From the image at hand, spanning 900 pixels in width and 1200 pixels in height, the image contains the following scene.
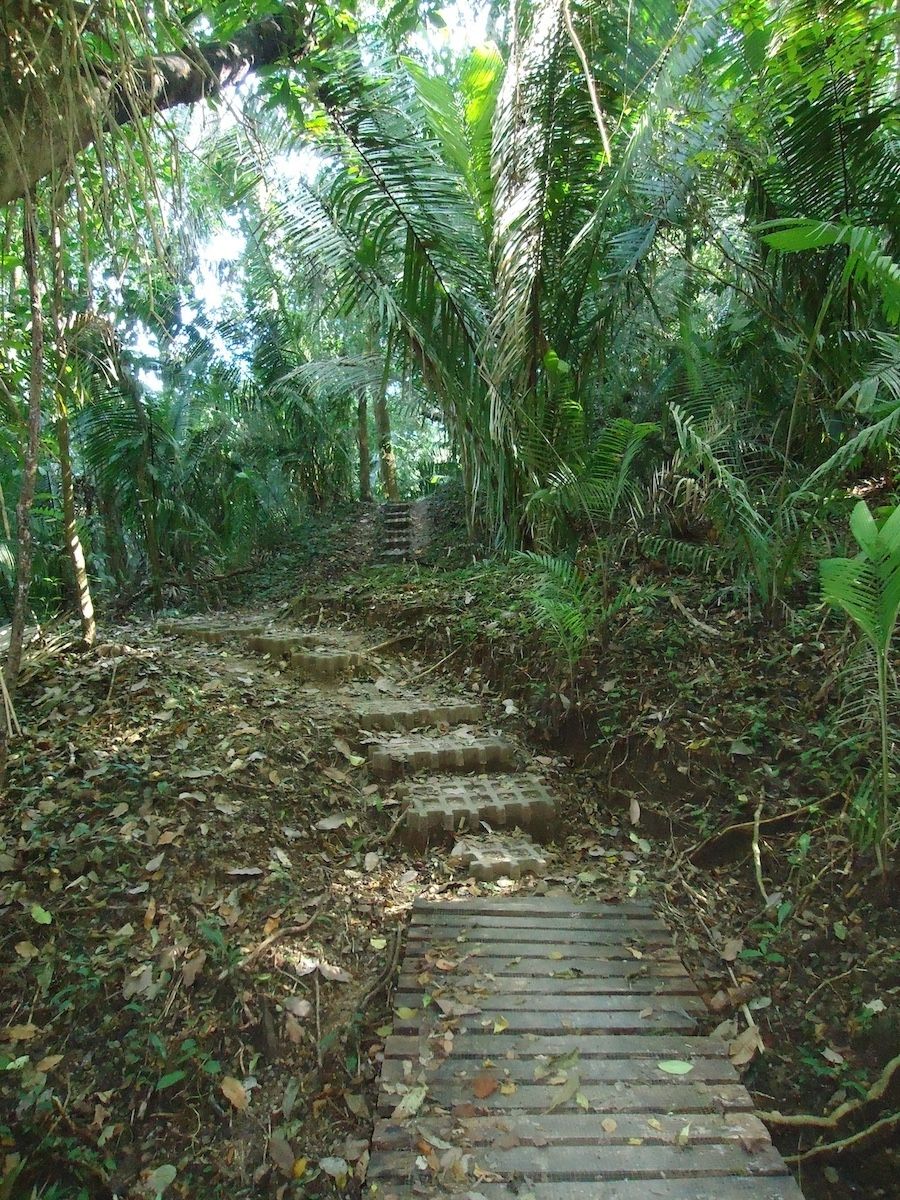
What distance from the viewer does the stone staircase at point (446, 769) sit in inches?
127

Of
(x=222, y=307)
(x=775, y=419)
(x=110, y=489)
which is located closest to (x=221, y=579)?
(x=110, y=489)

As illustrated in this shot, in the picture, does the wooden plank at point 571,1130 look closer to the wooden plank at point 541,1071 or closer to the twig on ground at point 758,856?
the wooden plank at point 541,1071

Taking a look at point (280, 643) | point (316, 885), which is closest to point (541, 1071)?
point (316, 885)

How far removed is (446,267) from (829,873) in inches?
173

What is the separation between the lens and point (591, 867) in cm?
316

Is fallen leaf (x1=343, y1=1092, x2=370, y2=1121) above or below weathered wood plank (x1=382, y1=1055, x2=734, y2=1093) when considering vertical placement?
below

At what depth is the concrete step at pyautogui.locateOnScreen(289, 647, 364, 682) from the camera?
4812 mm

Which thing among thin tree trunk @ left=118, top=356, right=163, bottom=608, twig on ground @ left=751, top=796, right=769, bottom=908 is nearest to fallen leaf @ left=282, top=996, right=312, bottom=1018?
twig on ground @ left=751, top=796, right=769, bottom=908

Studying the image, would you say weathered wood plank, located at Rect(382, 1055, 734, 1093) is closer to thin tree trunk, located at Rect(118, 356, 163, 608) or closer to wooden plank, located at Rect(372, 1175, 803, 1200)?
wooden plank, located at Rect(372, 1175, 803, 1200)

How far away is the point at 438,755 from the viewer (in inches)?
148

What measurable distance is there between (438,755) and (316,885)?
1080 mm

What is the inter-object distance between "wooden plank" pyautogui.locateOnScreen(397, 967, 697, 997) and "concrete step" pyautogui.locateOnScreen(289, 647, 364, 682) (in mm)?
2602

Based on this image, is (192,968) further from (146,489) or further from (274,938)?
(146,489)

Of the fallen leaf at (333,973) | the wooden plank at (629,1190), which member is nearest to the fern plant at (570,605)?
the fallen leaf at (333,973)
